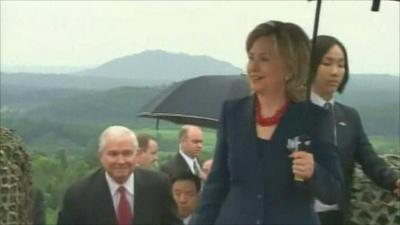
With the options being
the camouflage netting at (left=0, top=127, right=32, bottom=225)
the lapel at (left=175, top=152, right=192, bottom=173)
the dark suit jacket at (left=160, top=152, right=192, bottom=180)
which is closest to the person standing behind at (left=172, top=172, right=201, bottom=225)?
the dark suit jacket at (left=160, top=152, right=192, bottom=180)

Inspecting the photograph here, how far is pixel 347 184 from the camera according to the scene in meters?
6.48

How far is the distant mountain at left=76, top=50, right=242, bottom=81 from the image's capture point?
10805mm

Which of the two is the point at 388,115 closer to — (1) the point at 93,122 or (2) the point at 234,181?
(1) the point at 93,122

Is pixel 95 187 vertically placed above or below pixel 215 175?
below

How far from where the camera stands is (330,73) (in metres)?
6.48

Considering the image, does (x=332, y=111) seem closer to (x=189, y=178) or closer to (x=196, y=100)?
(x=189, y=178)

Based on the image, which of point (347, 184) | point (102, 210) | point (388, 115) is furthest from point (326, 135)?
point (388, 115)

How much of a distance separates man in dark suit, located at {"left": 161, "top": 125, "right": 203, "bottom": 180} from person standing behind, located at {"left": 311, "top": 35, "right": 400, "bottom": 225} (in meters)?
4.39

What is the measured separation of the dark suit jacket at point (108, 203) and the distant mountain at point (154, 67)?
216cm

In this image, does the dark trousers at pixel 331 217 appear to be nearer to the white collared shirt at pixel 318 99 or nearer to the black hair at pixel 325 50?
the white collared shirt at pixel 318 99

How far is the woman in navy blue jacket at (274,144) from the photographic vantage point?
5.66 meters

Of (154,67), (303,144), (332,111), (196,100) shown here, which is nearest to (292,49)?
(303,144)

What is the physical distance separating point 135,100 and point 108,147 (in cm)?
595

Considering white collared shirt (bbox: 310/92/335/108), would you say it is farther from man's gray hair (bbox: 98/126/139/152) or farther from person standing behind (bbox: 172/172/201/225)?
person standing behind (bbox: 172/172/201/225)
